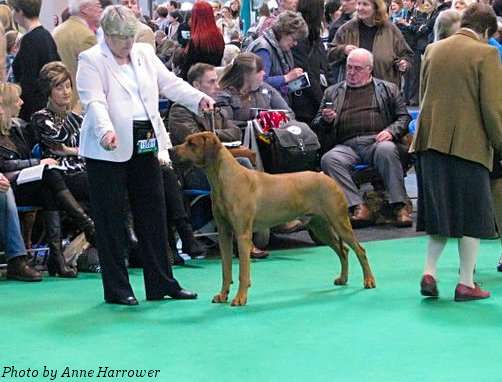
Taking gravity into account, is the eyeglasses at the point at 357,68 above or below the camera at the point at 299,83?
above

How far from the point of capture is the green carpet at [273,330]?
4531 millimetres

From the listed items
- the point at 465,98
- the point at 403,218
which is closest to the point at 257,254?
the point at 403,218

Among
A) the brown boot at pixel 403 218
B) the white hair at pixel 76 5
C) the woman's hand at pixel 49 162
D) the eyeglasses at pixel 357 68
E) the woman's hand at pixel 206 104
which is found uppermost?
the white hair at pixel 76 5

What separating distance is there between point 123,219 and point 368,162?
3.22 metres

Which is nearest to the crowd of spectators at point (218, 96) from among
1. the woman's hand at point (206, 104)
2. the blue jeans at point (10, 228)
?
the blue jeans at point (10, 228)

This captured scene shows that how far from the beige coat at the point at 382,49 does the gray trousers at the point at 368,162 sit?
97cm

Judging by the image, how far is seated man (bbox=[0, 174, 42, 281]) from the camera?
6777mm

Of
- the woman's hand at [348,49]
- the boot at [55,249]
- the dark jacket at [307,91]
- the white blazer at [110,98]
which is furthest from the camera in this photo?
the woman's hand at [348,49]

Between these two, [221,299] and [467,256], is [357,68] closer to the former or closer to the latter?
[467,256]

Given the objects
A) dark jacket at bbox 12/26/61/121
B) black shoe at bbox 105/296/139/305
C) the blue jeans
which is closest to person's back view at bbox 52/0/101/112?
dark jacket at bbox 12/26/61/121

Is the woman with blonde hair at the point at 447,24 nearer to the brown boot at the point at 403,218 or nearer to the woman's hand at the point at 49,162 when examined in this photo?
the brown boot at the point at 403,218

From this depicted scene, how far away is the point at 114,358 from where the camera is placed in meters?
4.71

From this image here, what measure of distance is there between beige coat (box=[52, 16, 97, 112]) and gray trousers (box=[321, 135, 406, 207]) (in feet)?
6.86

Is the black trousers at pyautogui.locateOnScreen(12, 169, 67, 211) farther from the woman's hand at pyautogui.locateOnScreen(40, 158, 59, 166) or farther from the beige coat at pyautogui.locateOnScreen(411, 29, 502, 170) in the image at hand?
the beige coat at pyautogui.locateOnScreen(411, 29, 502, 170)
